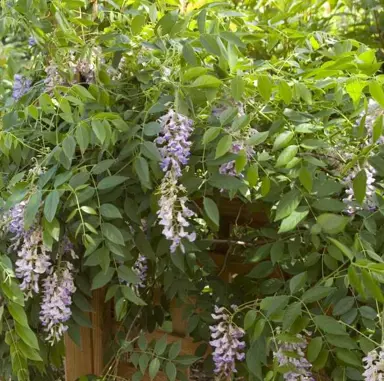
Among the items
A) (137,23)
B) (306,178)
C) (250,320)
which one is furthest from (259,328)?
(137,23)

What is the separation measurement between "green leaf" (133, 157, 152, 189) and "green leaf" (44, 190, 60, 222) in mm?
125

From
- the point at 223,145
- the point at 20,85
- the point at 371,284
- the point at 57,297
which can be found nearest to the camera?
the point at 371,284

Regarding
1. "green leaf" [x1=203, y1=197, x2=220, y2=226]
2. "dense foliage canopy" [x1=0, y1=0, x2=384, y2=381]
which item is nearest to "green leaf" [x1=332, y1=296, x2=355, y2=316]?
"dense foliage canopy" [x1=0, y1=0, x2=384, y2=381]

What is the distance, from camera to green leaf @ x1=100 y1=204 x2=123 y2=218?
3.31 feet

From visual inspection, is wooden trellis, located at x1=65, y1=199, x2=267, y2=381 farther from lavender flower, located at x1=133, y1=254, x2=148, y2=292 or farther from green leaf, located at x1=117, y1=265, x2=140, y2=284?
green leaf, located at x1=117, y1=265, x2=140, y2=284

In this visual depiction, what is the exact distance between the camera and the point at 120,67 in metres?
1.25

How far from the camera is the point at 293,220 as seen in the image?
0.98 metres

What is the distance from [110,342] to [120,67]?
0.58 m

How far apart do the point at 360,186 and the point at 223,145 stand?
0.20 m

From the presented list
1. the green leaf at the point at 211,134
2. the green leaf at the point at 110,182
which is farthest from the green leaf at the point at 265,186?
the green leaf at the point at 110,182

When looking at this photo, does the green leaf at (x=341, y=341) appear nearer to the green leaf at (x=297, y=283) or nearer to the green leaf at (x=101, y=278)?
the green leaf at (x=297, y=283)

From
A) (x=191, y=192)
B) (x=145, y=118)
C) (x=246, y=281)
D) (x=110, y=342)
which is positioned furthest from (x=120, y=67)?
(x=110, y=342)

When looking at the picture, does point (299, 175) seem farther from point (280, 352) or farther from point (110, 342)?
point (110, 342)

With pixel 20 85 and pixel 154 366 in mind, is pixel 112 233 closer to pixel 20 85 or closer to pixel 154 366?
pixel 154 366
